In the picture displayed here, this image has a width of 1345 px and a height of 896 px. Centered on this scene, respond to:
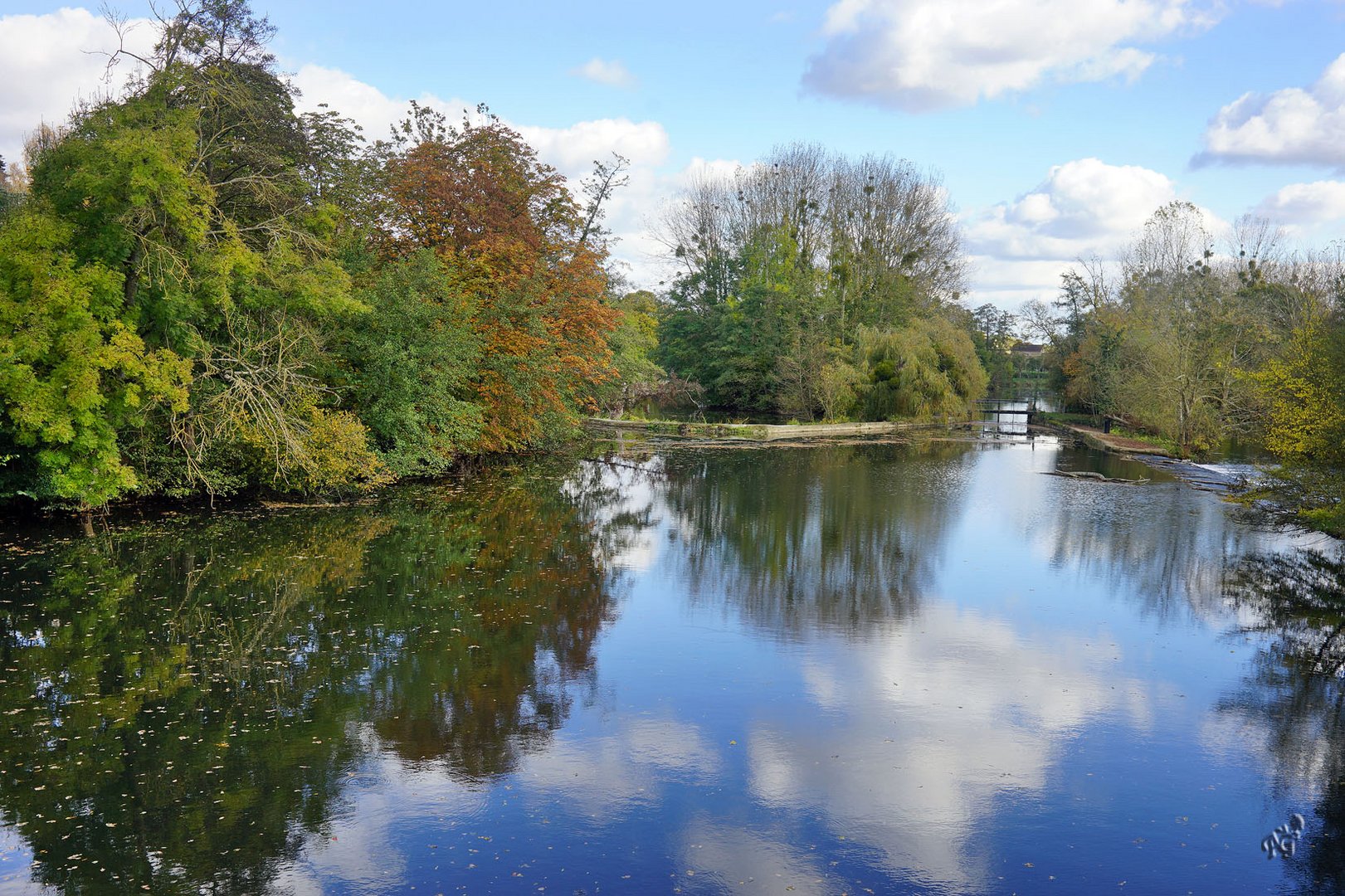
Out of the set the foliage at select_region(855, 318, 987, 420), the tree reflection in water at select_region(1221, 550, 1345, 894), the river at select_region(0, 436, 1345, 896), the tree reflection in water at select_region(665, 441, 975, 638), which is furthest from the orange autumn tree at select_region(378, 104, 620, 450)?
the foliage at select_region(855, 318, 987, 420)

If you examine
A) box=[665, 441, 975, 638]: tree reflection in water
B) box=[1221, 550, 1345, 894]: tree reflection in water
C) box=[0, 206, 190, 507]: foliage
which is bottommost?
box=[1221, 550, 1345, 894]: tree reflection in water

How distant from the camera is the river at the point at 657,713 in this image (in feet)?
21.6

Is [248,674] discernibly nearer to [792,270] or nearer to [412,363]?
[412,363]

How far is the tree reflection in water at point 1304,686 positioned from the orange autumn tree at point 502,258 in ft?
60.4

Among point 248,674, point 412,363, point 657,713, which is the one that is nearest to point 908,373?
point 412,363

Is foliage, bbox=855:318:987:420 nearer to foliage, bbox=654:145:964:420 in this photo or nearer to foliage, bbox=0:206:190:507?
foliage, bbox=654:145:964:420

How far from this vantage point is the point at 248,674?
393 inches

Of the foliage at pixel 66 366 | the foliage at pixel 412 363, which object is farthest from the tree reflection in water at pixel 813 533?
the foliage at pixel 66 366

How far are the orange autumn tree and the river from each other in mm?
8959

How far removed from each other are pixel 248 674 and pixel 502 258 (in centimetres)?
1895

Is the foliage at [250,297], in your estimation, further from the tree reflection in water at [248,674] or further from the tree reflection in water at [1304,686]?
the tree reflection in water at [1304,686]

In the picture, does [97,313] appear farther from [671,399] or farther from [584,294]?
[671,399]

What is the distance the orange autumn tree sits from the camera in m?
26.0

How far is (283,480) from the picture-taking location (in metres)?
20.5
